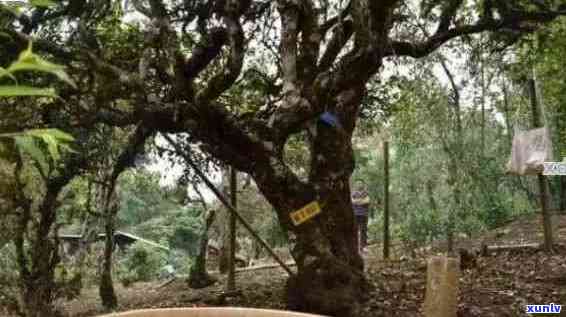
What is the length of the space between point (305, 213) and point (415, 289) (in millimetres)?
1517

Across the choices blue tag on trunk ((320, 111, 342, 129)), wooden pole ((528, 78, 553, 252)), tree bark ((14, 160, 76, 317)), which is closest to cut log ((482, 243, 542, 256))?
wooden pole ((528, 78, 553, 252))

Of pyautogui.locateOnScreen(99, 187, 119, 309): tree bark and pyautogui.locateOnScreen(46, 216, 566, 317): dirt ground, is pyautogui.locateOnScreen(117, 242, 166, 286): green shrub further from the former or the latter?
pyautogui.locateOnScreen(99, 187, 119, 309): tree bark

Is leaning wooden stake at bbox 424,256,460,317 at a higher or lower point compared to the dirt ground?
higher

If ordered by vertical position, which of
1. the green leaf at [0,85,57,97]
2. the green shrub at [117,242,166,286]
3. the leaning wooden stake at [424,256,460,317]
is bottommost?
the green shrub at [117,242,166,286]

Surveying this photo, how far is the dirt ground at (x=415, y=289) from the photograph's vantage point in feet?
15.2

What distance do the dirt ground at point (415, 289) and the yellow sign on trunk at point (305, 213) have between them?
0.83 metres

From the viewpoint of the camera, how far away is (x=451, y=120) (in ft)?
29.0

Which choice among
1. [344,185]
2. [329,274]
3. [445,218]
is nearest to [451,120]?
[445,218]

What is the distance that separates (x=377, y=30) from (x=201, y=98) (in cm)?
131

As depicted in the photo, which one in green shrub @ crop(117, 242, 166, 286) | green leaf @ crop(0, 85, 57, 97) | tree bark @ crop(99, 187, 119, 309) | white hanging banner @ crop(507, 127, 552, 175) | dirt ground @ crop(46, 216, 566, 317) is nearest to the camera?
green leaf @ crop(0, 85, 57, 97)

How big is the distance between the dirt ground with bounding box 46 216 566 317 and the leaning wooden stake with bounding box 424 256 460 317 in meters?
1.96

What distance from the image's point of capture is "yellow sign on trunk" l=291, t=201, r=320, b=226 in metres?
4.29

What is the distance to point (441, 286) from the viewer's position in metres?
2.49

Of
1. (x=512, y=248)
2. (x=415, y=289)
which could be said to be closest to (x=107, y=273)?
(x=415, y=289)
